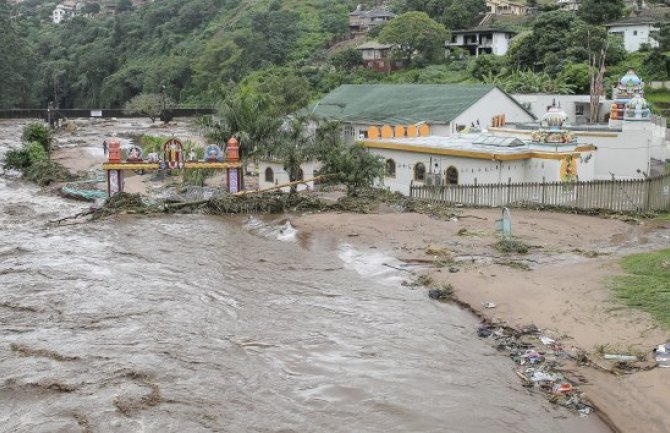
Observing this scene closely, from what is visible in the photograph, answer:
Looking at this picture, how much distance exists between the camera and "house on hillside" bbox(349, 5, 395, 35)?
103969 millimetres

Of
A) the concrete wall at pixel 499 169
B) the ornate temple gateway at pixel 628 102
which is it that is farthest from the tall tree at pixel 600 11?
the concrete wall at pixel 499 169

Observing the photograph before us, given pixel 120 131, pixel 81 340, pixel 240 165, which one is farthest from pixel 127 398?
pixel 120 131

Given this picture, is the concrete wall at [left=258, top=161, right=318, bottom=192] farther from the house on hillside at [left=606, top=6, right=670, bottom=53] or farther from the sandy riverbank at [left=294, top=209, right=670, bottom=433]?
the house on hillside at [left=606, top=6, right=670, bottom=53]

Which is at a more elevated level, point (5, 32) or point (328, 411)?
point (5, 32)

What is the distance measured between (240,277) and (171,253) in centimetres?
368

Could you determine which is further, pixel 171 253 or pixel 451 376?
pixel 171 253

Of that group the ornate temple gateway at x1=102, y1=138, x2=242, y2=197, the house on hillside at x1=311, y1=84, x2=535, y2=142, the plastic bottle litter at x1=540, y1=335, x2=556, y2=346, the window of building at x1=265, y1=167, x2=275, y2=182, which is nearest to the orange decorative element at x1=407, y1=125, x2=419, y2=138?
the house on hillside at x1=311, y1=84, x2=535, y2=142

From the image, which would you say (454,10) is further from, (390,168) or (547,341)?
(547,341)

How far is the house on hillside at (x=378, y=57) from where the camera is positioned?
81000mm

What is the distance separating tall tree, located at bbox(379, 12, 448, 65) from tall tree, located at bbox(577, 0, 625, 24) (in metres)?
14.1

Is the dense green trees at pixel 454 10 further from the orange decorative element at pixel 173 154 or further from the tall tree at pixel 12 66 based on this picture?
the orange decorative element at pixel 173 154

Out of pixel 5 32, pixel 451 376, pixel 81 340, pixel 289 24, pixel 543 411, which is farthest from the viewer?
pixel 289 24

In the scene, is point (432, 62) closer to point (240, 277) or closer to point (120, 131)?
point (120, 131)

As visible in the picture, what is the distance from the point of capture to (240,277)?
21.2 meters
